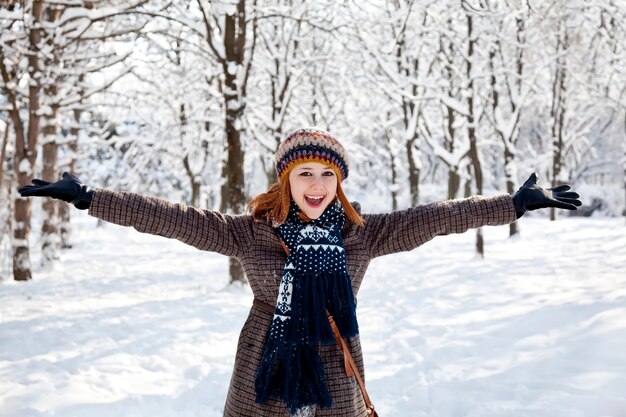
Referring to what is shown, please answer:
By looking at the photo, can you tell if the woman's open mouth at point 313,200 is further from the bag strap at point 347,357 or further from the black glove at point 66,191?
Result: the black glove at point 66,191

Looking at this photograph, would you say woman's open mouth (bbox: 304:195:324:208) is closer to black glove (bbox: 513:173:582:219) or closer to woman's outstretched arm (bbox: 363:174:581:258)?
woman's outstretched arm (bbox: 363:174:581:258)

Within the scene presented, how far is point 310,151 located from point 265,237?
408 millimetres

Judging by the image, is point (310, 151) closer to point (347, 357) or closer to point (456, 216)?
point (456, 216)

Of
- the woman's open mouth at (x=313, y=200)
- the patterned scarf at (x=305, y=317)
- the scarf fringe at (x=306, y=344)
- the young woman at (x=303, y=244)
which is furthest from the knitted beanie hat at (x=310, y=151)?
the scarf fringe at (x=306, y=344)

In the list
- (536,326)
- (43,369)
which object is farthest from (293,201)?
(536,326)

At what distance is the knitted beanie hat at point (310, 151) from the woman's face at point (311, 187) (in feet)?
0.09

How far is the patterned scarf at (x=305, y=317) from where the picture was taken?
1.93 metres

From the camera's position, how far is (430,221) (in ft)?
6.98

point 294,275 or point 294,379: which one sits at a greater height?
point 294,275

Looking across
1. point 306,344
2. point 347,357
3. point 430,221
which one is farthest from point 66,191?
point 430,221

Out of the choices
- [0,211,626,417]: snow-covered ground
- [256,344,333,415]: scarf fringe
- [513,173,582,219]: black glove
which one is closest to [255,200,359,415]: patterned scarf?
[256,344,333,415]: scarf fringe

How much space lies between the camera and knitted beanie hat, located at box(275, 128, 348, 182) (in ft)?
6.82

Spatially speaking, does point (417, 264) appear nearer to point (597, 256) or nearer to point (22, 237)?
point (597, 256)

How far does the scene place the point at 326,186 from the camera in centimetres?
209
